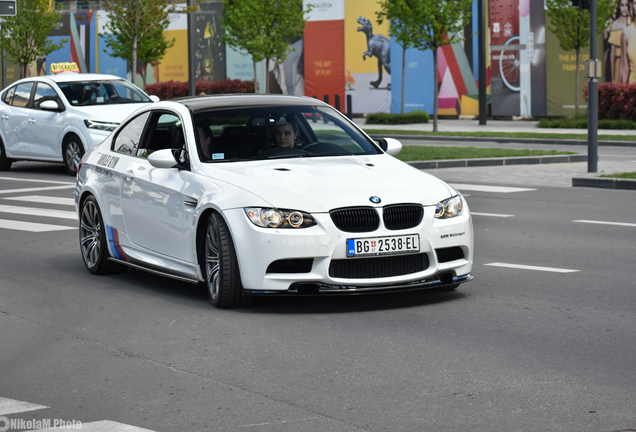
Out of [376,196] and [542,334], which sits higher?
[376,196]

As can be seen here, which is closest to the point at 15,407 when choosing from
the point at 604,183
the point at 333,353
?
the point at 333,353

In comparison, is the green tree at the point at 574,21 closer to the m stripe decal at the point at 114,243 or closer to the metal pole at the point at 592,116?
the metal pole at the point at 592,116

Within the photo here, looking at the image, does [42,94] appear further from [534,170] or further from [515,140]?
[515,140]

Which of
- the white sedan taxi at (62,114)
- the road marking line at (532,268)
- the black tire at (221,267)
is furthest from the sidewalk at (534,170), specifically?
the black tire at (221,267)

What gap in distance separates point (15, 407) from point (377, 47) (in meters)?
38.5

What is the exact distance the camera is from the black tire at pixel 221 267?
23.1ft

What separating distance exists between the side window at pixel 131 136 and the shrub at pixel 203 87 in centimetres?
3380

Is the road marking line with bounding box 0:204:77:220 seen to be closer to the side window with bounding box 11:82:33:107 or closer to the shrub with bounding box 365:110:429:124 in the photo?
the side window with bounding box 11:82:33:107

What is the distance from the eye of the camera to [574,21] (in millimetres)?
32844

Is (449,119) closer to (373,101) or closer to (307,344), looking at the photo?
(373,101)

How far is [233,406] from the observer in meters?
4.92

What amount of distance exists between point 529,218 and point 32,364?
756cm


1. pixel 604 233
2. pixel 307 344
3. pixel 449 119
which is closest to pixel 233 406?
pixel 307 344

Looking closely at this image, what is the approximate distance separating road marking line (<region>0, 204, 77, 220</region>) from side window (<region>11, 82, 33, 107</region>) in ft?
20.4
